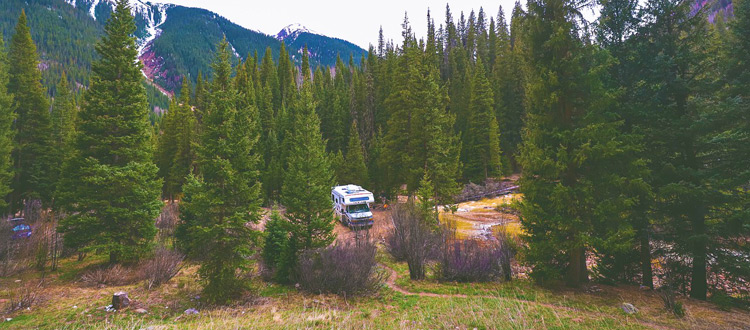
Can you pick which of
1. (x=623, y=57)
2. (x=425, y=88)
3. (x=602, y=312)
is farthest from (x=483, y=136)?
(x=602, y=312)

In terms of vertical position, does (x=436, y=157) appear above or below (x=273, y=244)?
above

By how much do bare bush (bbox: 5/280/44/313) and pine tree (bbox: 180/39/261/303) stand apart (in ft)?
16.1

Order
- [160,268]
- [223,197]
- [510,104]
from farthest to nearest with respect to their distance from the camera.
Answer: [510,104] < [160,268] < [223,197]

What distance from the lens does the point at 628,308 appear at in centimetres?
934

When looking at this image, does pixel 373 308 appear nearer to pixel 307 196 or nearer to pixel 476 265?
pixel 476 265

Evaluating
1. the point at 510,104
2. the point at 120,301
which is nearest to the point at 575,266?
the point at 120,301

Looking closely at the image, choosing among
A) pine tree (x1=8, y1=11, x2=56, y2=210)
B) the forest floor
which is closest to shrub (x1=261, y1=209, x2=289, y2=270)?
the forest floor

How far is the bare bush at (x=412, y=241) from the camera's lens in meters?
14.4

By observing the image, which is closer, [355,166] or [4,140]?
[4,140]

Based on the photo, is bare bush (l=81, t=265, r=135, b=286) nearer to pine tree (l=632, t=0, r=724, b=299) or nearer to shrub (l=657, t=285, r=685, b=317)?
shrub (l=657, t=285, r=685, b=317)

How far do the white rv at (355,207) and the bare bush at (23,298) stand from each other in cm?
1686

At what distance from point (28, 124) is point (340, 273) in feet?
127

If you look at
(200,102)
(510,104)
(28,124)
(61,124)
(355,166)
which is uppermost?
(510,104)

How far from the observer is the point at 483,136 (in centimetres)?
4262
